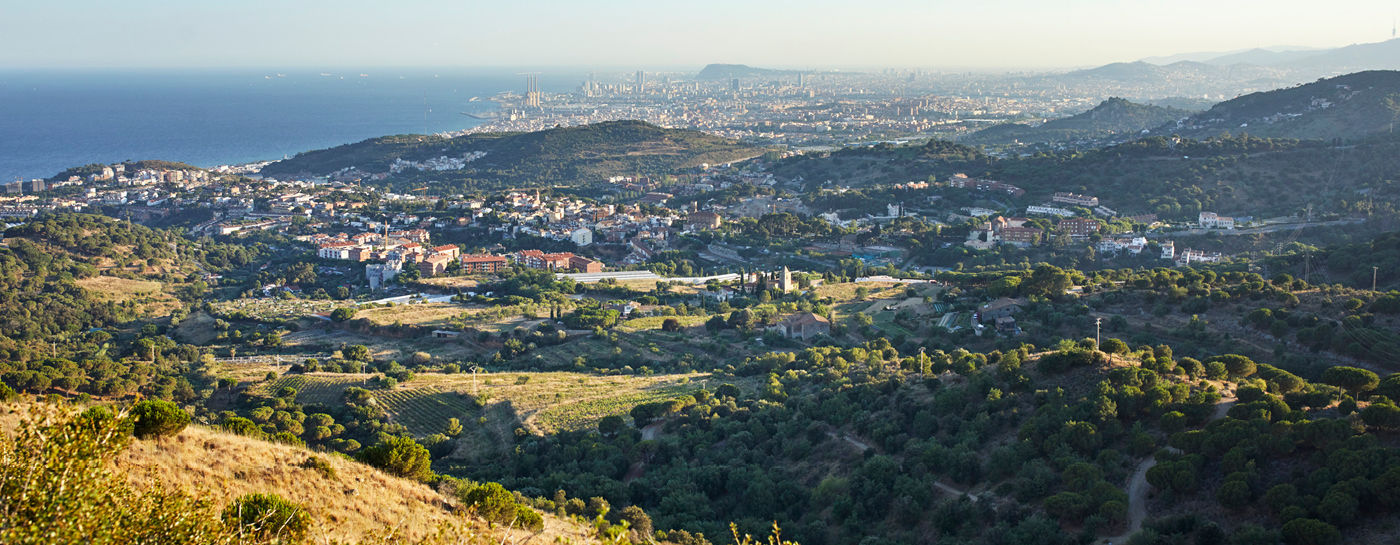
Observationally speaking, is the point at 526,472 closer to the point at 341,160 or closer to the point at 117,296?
the point at 117,296

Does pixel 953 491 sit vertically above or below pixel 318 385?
above

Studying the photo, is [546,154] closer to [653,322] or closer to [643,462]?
[653,322]

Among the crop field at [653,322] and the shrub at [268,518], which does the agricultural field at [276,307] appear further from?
the shrub at [268,518]

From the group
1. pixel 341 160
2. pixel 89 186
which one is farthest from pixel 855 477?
pixel 341 160

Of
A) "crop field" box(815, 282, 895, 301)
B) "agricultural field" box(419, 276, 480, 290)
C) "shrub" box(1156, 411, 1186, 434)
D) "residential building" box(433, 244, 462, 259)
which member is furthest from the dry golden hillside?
"residential building" box(433, 244, 462, 259)

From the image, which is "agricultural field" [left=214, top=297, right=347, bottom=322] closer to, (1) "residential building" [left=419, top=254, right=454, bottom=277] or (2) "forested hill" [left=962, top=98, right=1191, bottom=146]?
(1) "residential building" [left=419, top=254, right=454, bottom=277]

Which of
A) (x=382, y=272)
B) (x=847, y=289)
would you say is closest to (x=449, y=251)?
(x=382, y=272)

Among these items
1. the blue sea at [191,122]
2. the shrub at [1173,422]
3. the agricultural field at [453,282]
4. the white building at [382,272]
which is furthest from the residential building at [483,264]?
the blue sea at [191,122]
